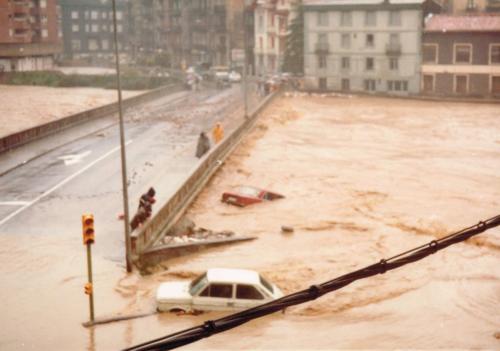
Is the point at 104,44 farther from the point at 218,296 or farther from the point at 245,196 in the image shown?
the point at 218,296

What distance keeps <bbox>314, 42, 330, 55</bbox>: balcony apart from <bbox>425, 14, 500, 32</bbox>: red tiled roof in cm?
1047

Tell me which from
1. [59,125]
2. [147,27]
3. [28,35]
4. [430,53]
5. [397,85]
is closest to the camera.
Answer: [59,125]

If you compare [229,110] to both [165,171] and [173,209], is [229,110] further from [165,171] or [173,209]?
[173,209]

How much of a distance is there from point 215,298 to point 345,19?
61.1 metres

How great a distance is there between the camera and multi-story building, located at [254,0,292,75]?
9638cm

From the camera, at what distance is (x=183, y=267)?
827 inches

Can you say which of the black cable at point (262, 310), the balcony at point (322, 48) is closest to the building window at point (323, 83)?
the balcony at point (322, 48)

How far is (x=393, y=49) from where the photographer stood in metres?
70.8

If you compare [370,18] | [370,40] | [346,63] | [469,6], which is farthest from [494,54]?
[469,6]

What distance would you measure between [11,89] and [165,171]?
50029 millimetres

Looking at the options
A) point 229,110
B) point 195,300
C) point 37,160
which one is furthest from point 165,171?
point 229,110

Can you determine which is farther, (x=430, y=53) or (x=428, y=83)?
(x=428, y=83)

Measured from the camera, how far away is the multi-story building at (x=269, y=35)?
9638 cm

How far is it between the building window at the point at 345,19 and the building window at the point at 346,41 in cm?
110
